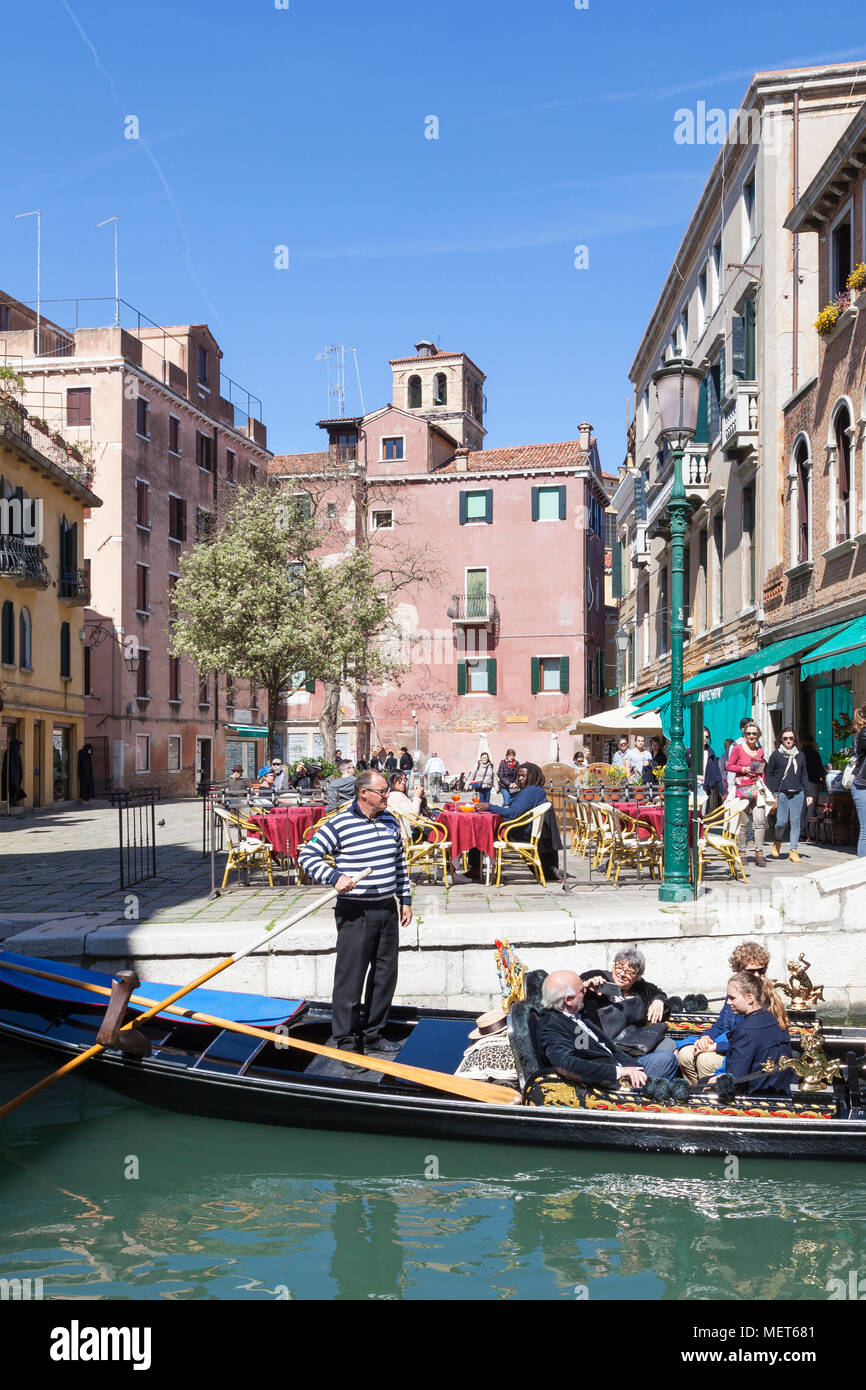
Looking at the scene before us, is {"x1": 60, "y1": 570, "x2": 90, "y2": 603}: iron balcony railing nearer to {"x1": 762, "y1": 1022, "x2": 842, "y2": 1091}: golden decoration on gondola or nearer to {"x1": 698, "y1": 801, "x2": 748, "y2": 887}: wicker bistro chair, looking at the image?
{"x1": 698, "y1": 801, "x2": 748, "y2": 887}: wicker bistro chair

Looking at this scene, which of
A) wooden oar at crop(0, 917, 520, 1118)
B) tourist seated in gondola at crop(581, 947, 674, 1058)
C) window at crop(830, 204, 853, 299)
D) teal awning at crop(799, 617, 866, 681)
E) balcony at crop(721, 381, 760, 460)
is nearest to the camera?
wooden oar at crop(0, 917, 520, 1118)

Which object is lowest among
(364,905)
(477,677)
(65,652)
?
(364,905)

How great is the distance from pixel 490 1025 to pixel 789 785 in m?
7.24

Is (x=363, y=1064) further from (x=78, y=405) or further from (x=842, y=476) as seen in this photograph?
(x=78, y=405)

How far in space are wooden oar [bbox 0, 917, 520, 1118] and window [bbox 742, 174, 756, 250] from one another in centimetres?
1757

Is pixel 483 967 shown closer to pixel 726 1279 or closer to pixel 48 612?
pixel 726 1279

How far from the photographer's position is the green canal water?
5.39 meters

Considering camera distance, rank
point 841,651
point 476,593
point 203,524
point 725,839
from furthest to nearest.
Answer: point 476,593 → point 203,524 → point 841,651 → point 725,839

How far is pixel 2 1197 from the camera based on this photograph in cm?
641

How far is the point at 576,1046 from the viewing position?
6602 mm

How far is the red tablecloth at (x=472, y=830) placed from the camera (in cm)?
1207

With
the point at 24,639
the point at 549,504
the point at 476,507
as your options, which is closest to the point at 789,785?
the point at 24,639

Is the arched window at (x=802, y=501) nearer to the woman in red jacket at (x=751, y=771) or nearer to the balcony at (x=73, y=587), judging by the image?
the woman in red jacket at (x=751, y=771)

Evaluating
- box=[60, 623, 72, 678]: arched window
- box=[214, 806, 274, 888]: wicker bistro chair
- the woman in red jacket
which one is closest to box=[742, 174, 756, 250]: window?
the woman in red jacket
